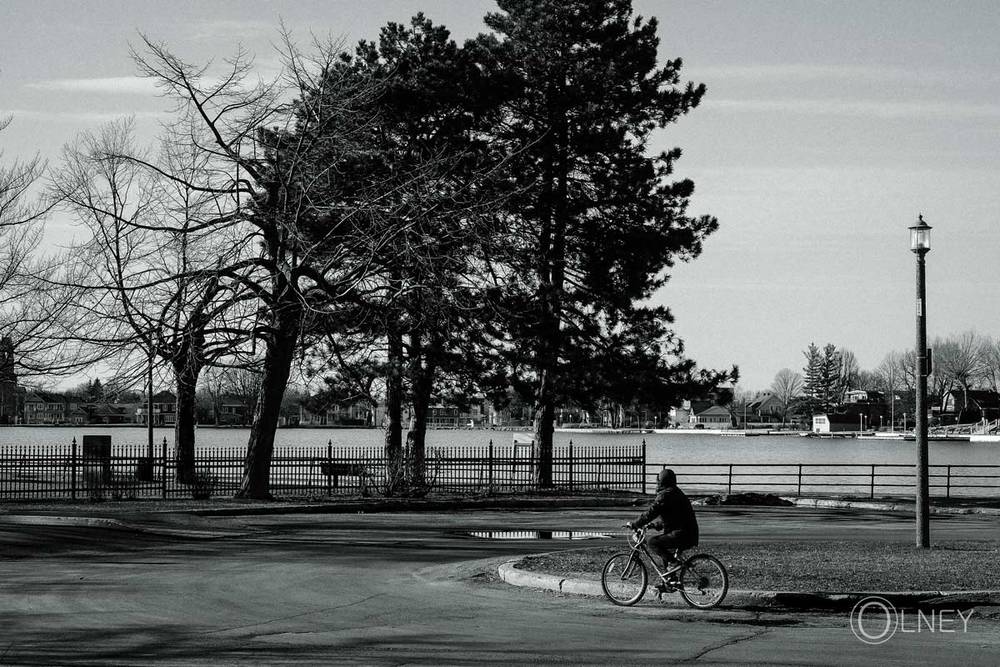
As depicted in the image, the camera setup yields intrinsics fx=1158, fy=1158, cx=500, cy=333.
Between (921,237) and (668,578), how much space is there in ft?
28.6

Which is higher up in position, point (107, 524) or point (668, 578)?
point (668, 578)

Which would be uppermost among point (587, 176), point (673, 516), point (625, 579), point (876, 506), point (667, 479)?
point (587, 176)

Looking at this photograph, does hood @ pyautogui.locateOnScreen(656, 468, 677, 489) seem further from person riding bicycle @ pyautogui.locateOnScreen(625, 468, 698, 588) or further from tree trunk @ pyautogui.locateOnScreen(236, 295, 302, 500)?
tree trunk @ pyautogui.locateOnScreen(236, 295, 302, 500)

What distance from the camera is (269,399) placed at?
3181cm

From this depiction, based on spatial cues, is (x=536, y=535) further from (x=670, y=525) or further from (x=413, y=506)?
(x=670, y=525)

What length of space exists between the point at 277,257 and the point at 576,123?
12792 millimetres

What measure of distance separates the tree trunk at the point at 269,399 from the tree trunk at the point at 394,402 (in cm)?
359

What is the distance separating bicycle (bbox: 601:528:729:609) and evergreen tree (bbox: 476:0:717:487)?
22679 mm

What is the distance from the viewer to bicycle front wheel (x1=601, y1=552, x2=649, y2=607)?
13961 mm

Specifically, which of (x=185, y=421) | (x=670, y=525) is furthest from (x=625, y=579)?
(x=185, y=421)

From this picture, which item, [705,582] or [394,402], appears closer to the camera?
[705,582]

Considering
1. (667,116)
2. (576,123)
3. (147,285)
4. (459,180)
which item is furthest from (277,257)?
(667,116)

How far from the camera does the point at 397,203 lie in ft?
102

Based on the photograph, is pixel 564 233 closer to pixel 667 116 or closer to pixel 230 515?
pixel 667 116
